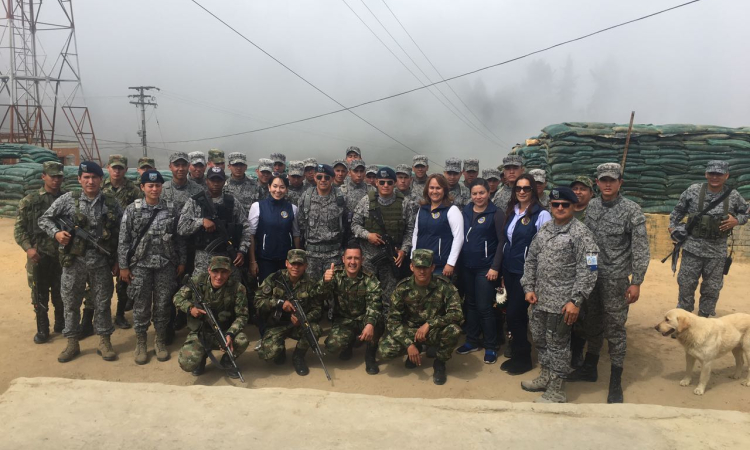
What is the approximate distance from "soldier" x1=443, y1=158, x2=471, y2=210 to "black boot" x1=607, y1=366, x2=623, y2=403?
9.11 ft

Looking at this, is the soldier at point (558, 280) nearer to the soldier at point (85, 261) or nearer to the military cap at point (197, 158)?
the soldier at point (85, 261)

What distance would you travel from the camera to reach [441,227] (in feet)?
15.7

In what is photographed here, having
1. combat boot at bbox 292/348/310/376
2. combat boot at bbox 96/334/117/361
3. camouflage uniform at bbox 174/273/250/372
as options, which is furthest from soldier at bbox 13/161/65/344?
combat boot at bbox 292/348/310/376

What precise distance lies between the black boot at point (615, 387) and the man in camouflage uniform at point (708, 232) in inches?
83.6

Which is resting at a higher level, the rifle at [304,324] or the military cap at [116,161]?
the military cap at [116,161]

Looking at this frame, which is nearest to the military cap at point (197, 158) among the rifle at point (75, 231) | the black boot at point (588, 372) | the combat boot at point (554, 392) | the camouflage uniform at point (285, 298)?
the rifle at point (75, 231)

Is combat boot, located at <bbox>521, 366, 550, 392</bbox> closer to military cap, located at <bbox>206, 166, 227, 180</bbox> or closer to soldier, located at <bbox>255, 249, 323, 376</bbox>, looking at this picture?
soldier, located at <bbox>255, 249, 323, 376</bbox>

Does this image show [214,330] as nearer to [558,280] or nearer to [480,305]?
[480,305]

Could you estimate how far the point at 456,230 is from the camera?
4.77 m

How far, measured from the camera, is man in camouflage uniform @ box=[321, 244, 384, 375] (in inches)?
184

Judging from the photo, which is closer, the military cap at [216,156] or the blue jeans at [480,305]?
the blue jeans at [480,305]

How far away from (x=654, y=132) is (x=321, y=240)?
355 inches

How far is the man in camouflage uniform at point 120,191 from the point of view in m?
5.49

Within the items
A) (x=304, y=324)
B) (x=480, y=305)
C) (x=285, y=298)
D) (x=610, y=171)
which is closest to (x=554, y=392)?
(x=480, y=305)
